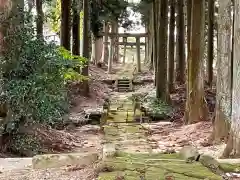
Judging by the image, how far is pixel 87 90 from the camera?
23.1m

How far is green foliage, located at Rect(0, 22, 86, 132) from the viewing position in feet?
34.0

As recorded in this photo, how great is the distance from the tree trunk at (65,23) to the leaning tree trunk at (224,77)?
11939 mm

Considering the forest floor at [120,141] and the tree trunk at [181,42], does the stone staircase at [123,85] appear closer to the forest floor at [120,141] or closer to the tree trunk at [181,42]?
the forest floor at [120,141]

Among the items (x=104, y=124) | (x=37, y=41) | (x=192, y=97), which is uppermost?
(x=37, y=41)

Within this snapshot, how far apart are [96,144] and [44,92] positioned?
399 cm

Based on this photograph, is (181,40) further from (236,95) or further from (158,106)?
(236,95)

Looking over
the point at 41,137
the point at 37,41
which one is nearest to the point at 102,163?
the point at 37,41

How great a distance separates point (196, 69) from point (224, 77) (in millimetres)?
3847

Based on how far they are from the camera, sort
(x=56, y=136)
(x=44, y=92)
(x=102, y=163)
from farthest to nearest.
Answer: (x=56, y=136) < (x=44, y=92) < (x=102, y=163)

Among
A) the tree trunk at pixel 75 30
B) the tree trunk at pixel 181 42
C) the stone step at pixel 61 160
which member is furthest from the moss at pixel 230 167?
the tree trunk at pixel 181 42

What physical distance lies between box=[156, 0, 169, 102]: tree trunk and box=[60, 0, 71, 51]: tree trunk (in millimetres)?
4593

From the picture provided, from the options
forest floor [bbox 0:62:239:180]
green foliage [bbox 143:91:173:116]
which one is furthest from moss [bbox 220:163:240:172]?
green foliage [bbox 143:91:173:116]

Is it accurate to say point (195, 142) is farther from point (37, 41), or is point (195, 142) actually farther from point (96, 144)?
point (37, 41)

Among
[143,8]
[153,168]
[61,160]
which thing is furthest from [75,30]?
[153,168]
